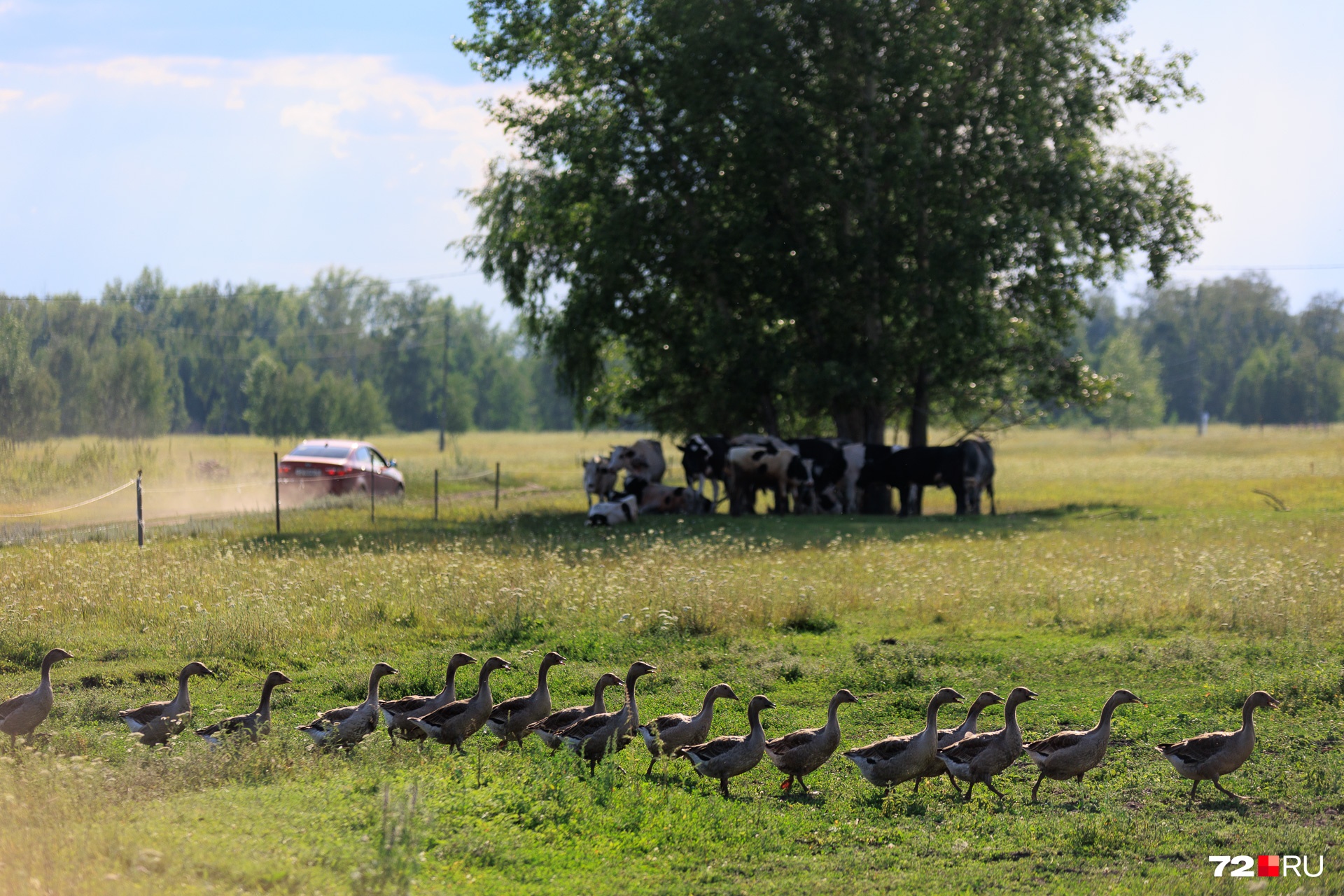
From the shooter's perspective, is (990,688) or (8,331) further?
(8,331)

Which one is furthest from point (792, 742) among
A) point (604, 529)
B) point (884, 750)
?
point (604, 529)

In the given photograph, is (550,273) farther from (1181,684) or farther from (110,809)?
(110,809)

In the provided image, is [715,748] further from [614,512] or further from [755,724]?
[614,512]

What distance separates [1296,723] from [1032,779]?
3.13m

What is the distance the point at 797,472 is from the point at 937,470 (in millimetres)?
3997

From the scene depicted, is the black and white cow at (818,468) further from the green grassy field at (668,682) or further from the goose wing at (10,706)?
the goose wing at (10,706)

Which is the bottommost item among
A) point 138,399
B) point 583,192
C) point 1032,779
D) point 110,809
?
point 1032,779

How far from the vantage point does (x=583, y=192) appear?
33594 millimetres

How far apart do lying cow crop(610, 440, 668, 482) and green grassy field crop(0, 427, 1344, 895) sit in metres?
6.19

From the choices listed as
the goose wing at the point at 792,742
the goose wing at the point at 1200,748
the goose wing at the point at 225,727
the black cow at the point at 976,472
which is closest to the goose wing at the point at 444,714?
the goose wing at the point at 225,727

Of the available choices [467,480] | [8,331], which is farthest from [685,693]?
[467,480]

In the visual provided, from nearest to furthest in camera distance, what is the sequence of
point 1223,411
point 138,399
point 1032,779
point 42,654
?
1. point 1032,779
2. point 42,654
3. point 138,399
4. point 1223,411

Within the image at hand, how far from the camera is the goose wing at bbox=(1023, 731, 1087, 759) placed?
8.98 metres

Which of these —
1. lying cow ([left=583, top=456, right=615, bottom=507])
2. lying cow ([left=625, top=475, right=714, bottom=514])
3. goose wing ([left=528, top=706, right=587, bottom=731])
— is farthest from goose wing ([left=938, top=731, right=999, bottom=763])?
lying cow ([left=583, top=456, right=615, bottom=507])
